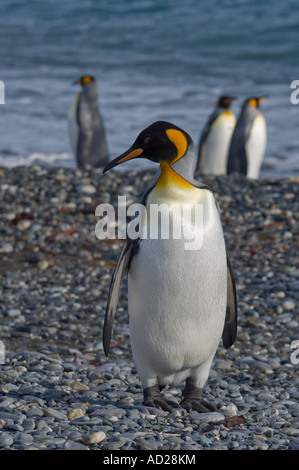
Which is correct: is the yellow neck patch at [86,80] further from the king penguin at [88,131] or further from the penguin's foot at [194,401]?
the penguin's foot at [194,401]

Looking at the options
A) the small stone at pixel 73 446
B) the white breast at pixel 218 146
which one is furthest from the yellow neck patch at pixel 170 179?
the white breast at pixel 218 146

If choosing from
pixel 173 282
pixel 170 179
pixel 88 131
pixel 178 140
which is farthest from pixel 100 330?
pixel 88 131

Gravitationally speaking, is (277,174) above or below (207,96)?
below

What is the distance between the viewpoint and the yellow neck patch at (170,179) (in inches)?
151

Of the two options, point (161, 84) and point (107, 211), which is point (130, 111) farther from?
point (107, 211)

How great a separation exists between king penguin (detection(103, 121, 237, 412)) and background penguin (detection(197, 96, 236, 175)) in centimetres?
865

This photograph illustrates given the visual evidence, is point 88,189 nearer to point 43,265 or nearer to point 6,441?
point 43,265

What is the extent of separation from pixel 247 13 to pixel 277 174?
19882 mm

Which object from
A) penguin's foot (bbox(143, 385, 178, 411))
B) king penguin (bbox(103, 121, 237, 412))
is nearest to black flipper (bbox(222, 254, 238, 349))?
king penguin (bbox(103, 121, 237, 412))

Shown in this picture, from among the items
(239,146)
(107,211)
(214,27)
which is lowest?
(107,211)

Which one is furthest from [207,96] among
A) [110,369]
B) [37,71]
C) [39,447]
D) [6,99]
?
[39,447]

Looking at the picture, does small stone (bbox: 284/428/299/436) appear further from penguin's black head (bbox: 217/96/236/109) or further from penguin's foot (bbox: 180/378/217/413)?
penguin's black head (bbox: 217/96/236/109)

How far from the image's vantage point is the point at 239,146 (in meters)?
12.2

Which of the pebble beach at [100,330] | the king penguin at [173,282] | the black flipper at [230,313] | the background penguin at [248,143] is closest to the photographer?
the pebble beach at [100,330]
